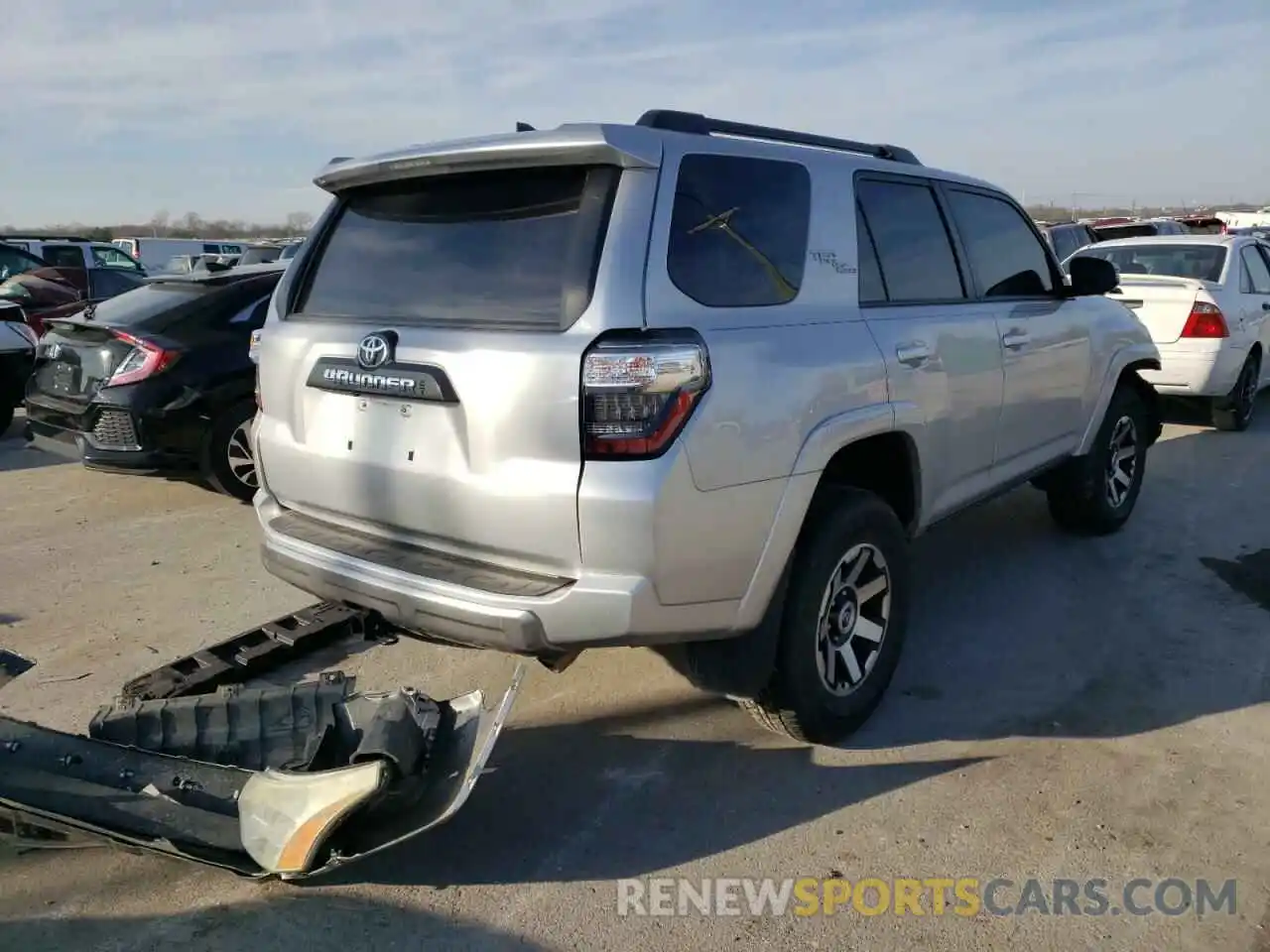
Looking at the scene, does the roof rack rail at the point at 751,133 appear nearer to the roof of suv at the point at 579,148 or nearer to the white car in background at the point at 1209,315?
the roof of suv at the point at 579,148

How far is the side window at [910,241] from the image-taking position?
3.76 meters

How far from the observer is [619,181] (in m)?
2.82

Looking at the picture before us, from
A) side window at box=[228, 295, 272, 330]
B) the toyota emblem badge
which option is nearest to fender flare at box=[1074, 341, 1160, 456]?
the toyota emblem badge

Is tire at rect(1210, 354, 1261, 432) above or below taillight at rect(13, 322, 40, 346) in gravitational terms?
below

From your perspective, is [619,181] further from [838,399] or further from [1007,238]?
[1007,238]

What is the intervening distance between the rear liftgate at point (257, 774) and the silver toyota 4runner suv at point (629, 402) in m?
0.31

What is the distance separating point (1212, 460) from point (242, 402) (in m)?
7.08

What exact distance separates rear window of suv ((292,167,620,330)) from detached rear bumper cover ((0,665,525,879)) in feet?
3.68

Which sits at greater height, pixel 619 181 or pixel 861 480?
pixel 619 181

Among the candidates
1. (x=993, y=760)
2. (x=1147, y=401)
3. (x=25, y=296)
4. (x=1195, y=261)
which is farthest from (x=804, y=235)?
(x=25, y=296)

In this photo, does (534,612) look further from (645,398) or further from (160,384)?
(160,384)

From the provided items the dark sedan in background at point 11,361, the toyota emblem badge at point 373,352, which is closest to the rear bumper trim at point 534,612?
the toyota emblem badge at point 373,352

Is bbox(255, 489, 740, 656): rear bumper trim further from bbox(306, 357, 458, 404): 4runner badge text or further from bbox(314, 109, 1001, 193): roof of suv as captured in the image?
bbox(314, 109, 1001, 193): roof of suv

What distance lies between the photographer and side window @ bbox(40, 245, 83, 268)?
54.9 ft
